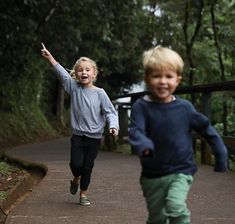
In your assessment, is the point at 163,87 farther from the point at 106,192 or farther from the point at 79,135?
the point at 106,192

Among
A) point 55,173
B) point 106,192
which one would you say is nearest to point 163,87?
point 106,192

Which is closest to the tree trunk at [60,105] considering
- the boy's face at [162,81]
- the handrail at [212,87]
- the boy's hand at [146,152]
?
the handrail at [212,87]

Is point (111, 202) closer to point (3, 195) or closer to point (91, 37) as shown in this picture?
point (3, 195)

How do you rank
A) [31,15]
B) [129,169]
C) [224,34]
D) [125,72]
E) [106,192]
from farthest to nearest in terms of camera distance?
[125,72]
[31,15]
[224,34]
[129,169]
[106,192]

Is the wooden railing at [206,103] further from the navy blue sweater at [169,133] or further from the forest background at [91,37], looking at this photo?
the navy blue sweater at [169,133]

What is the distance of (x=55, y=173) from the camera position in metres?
8.91

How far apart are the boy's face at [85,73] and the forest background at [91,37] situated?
4858 millimetres

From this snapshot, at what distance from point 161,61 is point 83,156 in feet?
9.46

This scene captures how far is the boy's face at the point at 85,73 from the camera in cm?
617

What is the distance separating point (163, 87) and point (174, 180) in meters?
0.61

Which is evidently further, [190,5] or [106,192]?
[190,5]

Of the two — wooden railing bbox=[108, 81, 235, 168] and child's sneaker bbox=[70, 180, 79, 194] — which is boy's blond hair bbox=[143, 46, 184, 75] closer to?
child's sneaker bbox=[70, 180, 79, 194]

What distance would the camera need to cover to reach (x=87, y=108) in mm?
6230

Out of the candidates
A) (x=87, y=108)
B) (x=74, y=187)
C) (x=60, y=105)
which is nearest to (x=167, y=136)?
(x=87, y=108)
